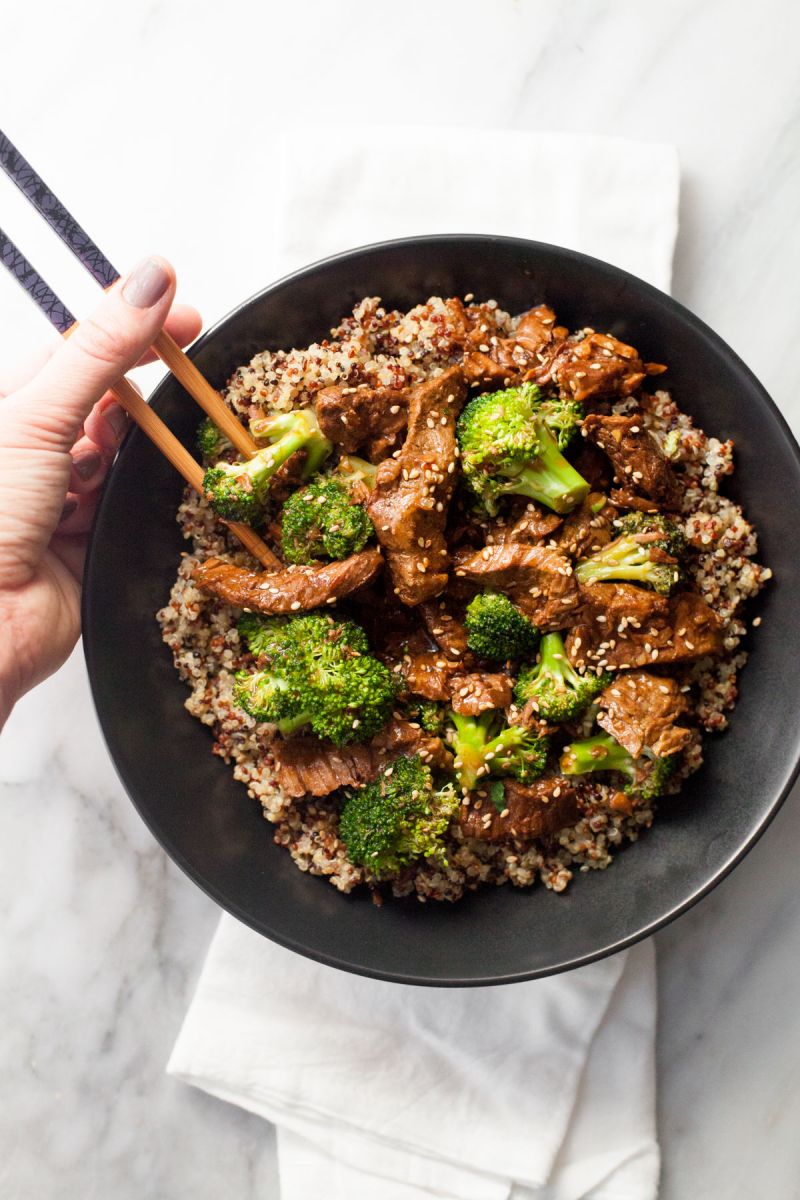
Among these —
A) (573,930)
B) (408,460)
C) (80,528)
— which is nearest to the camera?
(408,460)

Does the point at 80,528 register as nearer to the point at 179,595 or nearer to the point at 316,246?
the point at 179,595

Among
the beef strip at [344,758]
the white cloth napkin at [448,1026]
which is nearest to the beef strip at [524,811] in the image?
the beef strip at [344,758]

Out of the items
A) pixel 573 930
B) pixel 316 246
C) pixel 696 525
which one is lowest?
pixel 573 930

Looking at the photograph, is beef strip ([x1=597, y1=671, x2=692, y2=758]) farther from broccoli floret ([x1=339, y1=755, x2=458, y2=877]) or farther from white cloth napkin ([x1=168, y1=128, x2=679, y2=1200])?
white cloth napkin ([x1=168, y1=128, x2=679, y2=1200])

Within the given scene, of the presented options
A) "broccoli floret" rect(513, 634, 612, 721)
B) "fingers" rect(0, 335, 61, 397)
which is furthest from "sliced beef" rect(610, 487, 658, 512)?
"fingers" rect(0, 335, 61, 397)

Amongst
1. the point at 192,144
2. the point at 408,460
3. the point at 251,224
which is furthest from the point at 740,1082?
the point at 192,144
